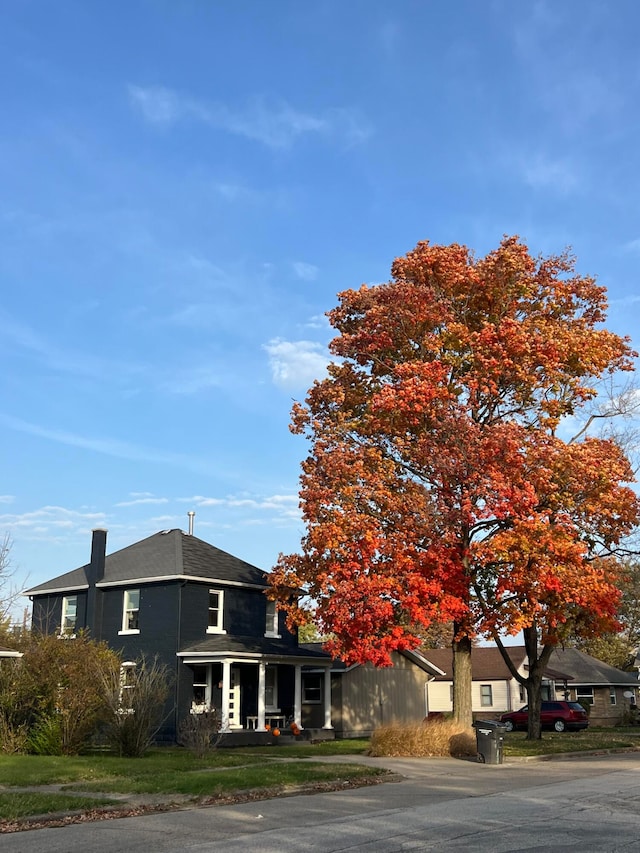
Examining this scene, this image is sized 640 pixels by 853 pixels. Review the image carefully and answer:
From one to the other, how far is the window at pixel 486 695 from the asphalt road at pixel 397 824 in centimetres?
4044

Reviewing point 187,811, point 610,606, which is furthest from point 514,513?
point 187,811

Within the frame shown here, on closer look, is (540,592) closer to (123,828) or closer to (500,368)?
(500,368)

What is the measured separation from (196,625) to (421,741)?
10902 millimetres

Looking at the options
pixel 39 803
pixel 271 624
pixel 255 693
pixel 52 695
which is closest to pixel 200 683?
pixel 255 693

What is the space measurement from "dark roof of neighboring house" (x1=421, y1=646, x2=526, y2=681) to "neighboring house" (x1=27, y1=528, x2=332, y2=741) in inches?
855

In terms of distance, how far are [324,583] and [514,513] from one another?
17.9ft

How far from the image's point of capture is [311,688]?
36.2m

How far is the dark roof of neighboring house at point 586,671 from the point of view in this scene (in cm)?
5494

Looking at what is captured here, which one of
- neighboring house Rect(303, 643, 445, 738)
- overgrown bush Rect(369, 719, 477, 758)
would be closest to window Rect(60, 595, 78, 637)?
neighboring house Rect(303, 643, 445, 738)

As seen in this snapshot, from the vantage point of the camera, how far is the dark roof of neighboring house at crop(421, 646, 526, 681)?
184 feet

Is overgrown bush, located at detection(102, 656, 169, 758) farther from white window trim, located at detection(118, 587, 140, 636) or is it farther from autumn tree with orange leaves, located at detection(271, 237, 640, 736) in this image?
white window trim, located at detection(118, 587, 140, 636)

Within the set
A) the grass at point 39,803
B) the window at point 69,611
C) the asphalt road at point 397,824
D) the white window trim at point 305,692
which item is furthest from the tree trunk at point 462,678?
the window at point 69,611

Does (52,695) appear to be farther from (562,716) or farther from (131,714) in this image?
(562,716)

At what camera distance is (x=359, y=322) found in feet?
95.2
